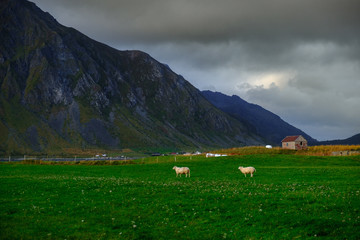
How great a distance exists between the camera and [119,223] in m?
18.1

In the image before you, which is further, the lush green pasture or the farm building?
the farm building

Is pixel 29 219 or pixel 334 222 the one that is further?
pixel 29 219

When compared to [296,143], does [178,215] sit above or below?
below

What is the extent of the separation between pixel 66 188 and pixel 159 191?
31.7ft

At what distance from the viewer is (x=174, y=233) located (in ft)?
55.2

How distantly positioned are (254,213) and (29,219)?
46.3 feet

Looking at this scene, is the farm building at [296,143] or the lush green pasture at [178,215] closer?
the lush green pasture at [178,215]

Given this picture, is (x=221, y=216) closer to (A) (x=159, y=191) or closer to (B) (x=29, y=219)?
(A) (x=159, y=191)

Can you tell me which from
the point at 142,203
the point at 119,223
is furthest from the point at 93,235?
the point at 142,203

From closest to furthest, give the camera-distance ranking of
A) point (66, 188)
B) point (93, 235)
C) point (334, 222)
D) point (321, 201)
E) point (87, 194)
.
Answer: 1. point (93, 235)
2. point (334, 222)
3. point (321, 201)
4. point (87, 194)
5. point (66, 188)

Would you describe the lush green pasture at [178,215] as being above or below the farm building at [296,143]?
below

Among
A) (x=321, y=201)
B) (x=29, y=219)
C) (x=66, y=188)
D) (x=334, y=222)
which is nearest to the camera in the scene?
(x=334, y=222)

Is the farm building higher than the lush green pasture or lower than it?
higher

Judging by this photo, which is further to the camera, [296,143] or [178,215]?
[296,143]
